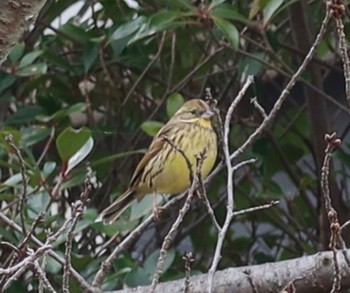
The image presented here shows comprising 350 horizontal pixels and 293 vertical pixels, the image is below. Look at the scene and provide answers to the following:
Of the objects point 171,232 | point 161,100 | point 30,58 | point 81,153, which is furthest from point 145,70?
point 171,232

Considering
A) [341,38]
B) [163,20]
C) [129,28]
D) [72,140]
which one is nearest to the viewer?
[341,38]

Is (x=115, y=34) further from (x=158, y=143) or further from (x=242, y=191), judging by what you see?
(x=242, y=191)

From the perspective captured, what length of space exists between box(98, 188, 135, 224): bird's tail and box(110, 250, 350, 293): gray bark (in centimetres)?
62

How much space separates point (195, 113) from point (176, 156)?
0.16 m

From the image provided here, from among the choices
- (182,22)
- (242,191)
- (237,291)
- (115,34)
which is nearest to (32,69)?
(115,34)

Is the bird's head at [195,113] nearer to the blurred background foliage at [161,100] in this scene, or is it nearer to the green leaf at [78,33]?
the blurred background foliage at [161,100]

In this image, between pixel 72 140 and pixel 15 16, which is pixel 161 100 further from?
pixel 15 16

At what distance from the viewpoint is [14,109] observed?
159 inches

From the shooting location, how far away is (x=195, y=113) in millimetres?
3984

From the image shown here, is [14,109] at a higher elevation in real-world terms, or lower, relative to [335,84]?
higher

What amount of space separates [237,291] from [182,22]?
960mm

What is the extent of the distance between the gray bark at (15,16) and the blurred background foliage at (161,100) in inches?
59.5

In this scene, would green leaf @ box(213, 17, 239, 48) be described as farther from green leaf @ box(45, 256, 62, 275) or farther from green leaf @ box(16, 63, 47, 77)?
green leaf @ box(45, 256, 62, 275)

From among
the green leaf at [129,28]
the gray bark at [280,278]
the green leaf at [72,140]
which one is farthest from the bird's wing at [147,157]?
the gray bark at [280,278]
